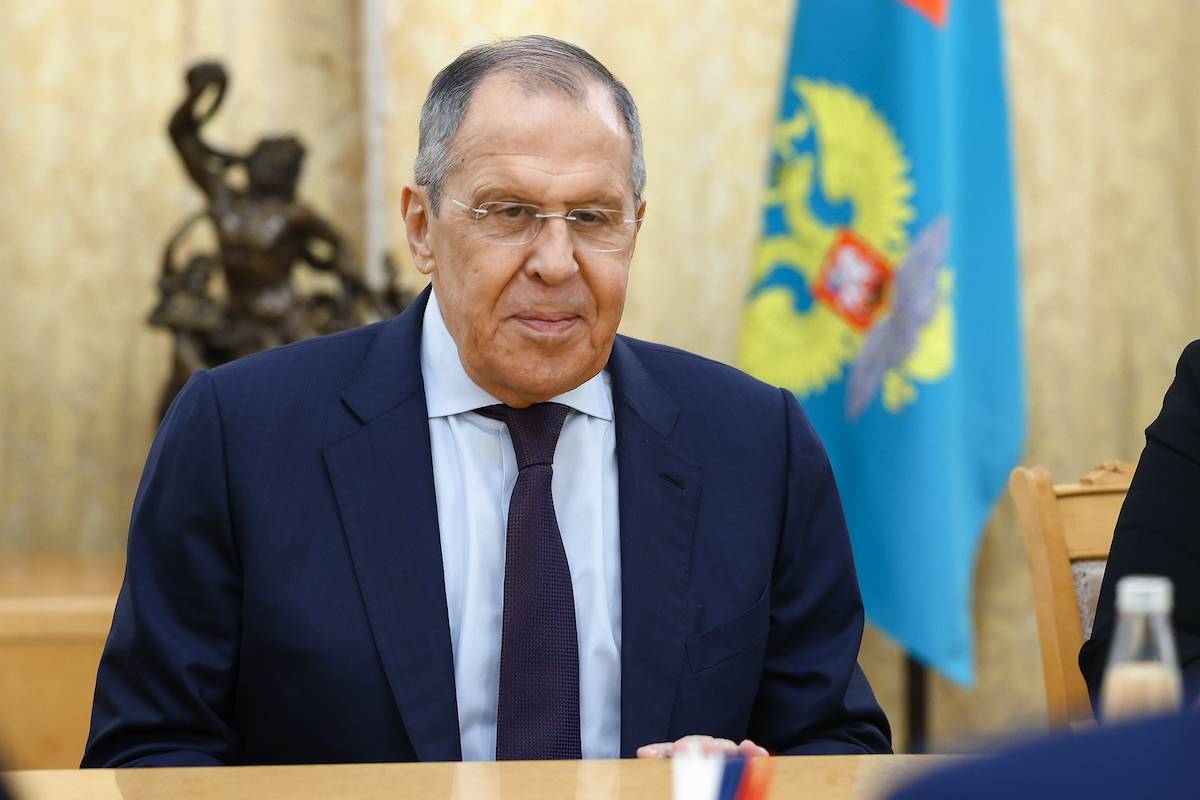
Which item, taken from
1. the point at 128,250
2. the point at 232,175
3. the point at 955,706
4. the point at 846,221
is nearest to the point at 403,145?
the point at 232,175

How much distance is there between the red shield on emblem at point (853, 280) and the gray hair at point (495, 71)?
7.03ft

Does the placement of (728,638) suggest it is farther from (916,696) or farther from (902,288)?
(916,696)

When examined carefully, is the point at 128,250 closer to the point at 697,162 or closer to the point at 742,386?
the point at 697,162

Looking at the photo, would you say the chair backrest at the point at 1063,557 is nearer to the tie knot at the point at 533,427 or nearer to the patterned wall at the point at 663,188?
the tie knot at the point at 533,427

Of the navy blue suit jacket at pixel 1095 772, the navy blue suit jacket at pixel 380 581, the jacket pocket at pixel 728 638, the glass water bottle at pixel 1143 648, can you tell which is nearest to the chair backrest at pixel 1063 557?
the navy blue suit jacket at pixel 380 581

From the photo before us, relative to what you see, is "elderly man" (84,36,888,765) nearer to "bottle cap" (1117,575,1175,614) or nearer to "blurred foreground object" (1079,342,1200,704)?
"blurred foreground object" (1079,342,1200,704)

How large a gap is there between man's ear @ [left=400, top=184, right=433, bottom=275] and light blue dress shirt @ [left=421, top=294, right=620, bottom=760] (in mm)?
73

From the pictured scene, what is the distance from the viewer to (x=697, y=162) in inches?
183

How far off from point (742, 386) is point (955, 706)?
9.01 ft

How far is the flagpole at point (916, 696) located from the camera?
4.30 meters

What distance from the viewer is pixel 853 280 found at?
13.5ft

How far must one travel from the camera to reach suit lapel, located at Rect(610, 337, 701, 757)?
189 centimetres

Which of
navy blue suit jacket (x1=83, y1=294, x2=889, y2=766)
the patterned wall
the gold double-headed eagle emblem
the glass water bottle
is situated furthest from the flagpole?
the glass water bottle

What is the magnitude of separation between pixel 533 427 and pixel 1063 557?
81 cm
